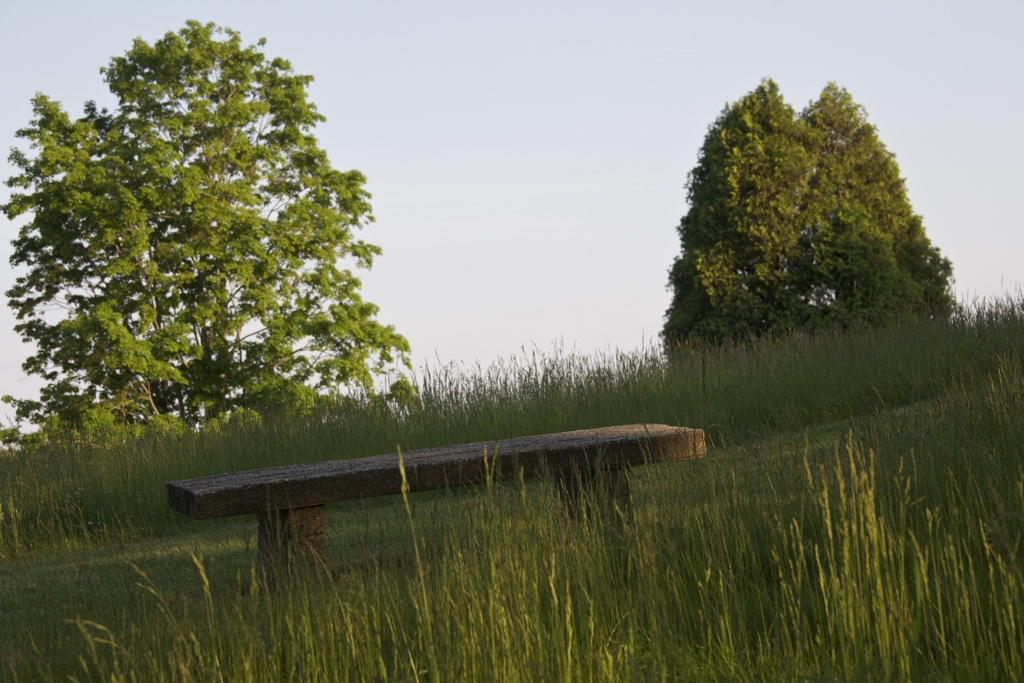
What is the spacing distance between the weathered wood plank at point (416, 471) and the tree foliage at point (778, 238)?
10.1 m

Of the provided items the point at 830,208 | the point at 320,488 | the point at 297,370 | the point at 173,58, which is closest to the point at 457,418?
the point at 320,488

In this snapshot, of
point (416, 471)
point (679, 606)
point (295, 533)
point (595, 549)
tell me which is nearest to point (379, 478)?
point (416, 471)

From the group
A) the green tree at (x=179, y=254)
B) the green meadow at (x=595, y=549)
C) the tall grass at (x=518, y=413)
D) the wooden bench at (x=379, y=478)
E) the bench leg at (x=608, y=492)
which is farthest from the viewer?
the green tree at (x=179, y=254)

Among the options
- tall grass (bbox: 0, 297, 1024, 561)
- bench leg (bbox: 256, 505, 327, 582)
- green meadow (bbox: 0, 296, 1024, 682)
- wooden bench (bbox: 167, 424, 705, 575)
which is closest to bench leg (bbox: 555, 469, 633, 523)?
wooden bench (bbox: 167, 424, 705, 575)

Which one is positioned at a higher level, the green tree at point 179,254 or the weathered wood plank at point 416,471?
the green tree at point 179,254

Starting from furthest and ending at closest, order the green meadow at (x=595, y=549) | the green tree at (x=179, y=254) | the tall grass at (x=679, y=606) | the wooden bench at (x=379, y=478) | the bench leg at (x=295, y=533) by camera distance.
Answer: the green tree at (x=179, y=254)
the bench leg at (x=295, y=533)
the wooden bench at (x=379, y=478)
the green meadow at (x=595, y=549)
the tall grass at (x=679, y=606)

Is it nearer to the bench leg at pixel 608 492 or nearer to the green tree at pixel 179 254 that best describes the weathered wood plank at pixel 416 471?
the bench leg at pixel 608 492

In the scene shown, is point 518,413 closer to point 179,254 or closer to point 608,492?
point 608,492

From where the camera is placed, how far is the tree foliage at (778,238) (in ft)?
45.8

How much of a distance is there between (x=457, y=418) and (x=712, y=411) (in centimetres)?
275

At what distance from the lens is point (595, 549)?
2.90 meters

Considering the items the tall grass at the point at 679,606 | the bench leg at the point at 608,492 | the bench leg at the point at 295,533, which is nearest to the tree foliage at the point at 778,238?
the bench leg at the point at 608,492

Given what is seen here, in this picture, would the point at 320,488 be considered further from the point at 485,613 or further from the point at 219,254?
the point at 219,254

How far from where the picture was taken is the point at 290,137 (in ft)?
51.4
